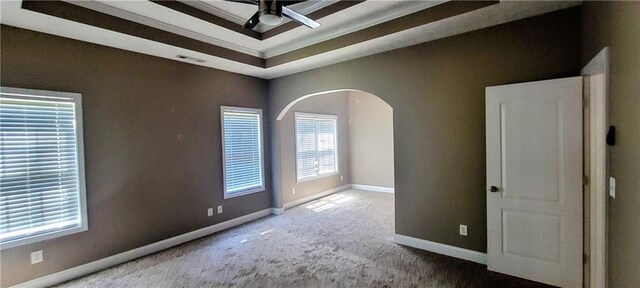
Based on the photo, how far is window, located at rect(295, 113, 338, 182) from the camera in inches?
244

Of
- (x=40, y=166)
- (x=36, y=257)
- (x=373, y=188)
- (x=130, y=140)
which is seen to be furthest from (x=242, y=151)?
(x=373, y=188)

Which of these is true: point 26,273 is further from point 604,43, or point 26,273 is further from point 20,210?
point 604,43

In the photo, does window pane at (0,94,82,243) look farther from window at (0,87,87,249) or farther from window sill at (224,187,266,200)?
window sill at (224,187,266,200)

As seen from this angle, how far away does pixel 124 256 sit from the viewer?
3418 mm

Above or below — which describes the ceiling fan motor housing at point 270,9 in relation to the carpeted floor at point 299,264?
above

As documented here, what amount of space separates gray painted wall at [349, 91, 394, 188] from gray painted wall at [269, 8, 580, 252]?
11.2 feet

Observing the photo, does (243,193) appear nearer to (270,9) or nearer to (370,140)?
(270,9)

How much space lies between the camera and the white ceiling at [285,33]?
2584 millimetres

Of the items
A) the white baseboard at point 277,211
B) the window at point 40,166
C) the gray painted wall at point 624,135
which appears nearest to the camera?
the gray painted wall at point 624,135

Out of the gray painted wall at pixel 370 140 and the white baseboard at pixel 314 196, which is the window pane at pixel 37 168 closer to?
the white baseboard at pixel 314 196

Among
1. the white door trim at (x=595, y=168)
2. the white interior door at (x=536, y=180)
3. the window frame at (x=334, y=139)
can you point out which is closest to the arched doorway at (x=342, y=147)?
the window frame at (x=334, y=139)

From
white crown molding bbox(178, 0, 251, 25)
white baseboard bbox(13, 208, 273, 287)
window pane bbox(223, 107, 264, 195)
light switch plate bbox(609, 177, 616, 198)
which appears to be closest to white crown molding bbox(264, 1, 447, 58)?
white crown molding bbox(178, 0, 251, 25)

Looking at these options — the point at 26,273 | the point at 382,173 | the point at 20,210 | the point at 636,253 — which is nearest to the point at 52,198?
the point at 20,210

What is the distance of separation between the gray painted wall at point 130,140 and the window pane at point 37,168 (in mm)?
138
